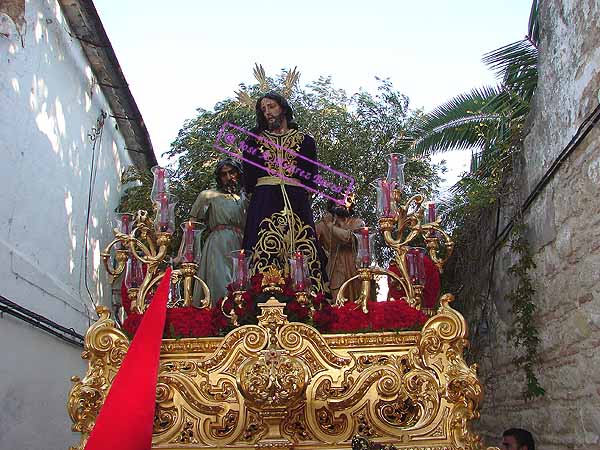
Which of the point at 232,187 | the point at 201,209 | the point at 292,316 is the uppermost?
the point at 232,187

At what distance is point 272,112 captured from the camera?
513cm

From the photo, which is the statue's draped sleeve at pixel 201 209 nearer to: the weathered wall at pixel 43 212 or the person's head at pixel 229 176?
the person's head at pixel 229 176

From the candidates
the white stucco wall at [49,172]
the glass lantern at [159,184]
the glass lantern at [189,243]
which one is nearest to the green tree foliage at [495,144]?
the glass lantern at [189,243]

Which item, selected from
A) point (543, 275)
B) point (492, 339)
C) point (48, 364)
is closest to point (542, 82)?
point (543, 275)

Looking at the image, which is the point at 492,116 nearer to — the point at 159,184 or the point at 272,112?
the point at 272,112

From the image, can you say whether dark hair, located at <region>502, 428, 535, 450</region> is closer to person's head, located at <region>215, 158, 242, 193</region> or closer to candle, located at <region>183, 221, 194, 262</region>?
candle, located at <region>183, 221, 194, 262</region>

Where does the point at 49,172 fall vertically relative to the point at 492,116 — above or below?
below

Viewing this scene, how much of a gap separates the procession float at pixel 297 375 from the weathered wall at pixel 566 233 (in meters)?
1.41

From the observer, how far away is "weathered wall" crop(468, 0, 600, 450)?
4395mm

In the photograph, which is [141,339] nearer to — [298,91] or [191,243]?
[191,243]

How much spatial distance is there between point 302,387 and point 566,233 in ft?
8.47

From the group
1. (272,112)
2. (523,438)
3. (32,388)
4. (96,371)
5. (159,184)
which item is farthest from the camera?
(32,388)

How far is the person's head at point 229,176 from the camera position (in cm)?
552

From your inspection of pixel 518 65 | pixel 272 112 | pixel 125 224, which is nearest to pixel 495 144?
pixel 518 65
